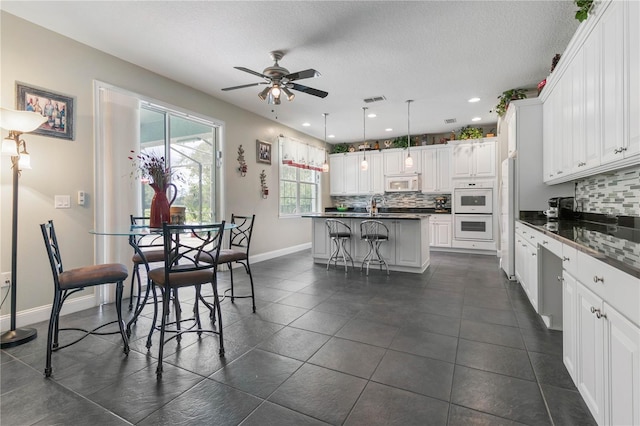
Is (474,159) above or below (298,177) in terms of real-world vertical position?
above

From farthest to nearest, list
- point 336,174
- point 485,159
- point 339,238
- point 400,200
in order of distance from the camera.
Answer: point 336,174
point 400,200
point 485,159
point 339,238

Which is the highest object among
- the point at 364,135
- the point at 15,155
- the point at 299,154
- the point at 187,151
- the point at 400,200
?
the point at 364,135

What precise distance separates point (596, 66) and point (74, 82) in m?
4.70

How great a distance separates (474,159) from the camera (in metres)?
6.30

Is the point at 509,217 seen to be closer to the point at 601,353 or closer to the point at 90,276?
the point at 601,353

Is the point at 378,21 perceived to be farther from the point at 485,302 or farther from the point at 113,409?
the point at 113,409

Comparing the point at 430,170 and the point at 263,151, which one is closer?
the point at 263,151

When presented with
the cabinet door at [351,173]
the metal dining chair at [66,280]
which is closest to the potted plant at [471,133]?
the cabinet door at [351,173]

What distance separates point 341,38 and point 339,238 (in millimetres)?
2990

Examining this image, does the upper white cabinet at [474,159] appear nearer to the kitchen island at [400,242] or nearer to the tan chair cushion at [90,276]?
the kitchen island at [400,242]

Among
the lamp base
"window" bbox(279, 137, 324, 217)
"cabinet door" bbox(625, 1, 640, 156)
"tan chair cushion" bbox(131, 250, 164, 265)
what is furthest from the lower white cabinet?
"window" bbox(279, 137, 324, 217)

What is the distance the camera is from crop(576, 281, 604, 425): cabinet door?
1.32 metres

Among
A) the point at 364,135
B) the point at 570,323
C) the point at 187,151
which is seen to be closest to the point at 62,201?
the point at 187,151

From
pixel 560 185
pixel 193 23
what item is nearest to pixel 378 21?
pixel 193 23
